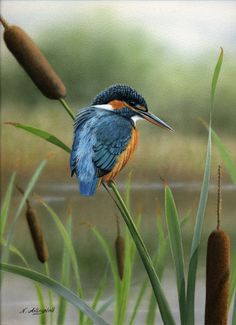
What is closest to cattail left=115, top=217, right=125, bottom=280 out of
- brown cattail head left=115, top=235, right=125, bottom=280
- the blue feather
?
brown cattail head left=115, top=235, right=125, bottom=280

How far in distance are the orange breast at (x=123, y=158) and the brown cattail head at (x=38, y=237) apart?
172 millimetres

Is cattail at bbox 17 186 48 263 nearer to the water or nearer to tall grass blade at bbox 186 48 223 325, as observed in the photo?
the water

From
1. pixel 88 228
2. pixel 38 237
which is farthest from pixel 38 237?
pixel 88 228

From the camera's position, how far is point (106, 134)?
117cm

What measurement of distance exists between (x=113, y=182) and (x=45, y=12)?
0.37 meters

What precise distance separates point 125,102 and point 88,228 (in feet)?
0.86

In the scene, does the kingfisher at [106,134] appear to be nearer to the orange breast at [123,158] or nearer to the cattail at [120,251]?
the orange breast at [123,158]

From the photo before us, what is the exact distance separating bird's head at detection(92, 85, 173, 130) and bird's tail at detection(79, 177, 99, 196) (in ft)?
0.48

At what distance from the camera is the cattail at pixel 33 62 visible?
1125 mm

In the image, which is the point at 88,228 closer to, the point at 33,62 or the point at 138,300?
the point at 138,300

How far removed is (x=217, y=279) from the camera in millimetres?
1079

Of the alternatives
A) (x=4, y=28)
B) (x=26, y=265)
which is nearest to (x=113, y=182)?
(x=26, y=265)

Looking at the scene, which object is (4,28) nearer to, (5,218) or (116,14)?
(116,14)

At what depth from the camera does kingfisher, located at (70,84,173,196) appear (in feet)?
3.77
